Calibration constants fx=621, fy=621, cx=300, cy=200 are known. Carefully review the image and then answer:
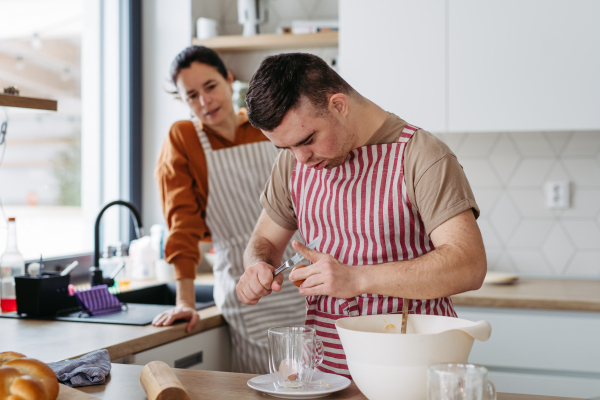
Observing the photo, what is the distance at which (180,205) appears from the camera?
1.95 meters

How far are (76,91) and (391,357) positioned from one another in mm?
2137

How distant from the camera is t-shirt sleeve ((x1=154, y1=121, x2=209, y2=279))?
192 cm

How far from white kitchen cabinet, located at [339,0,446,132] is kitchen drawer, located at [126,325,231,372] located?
1145 millimetres

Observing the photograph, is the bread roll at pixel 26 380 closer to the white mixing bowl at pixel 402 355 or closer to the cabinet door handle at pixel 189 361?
the white mixing bowl at pixel 402 355

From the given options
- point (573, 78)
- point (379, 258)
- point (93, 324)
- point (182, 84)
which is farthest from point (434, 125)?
point (93, 324)

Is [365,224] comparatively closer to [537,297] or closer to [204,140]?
[204,140]

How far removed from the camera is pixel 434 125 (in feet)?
8.11

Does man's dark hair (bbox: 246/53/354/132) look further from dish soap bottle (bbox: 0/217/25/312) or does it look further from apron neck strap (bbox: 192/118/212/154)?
dish soap bottle (bbox: 0/217/25/312)

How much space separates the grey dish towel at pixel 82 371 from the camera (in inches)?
43.4

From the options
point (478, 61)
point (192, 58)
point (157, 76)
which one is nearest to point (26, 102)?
point (192, 58)

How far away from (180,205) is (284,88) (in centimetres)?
88

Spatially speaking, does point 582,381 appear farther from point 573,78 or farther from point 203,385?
point 203,385

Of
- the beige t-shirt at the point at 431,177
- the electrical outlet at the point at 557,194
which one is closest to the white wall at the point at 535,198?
the electrical outlet at the point at 557,194

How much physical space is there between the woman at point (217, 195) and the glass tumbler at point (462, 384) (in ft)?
3.89
